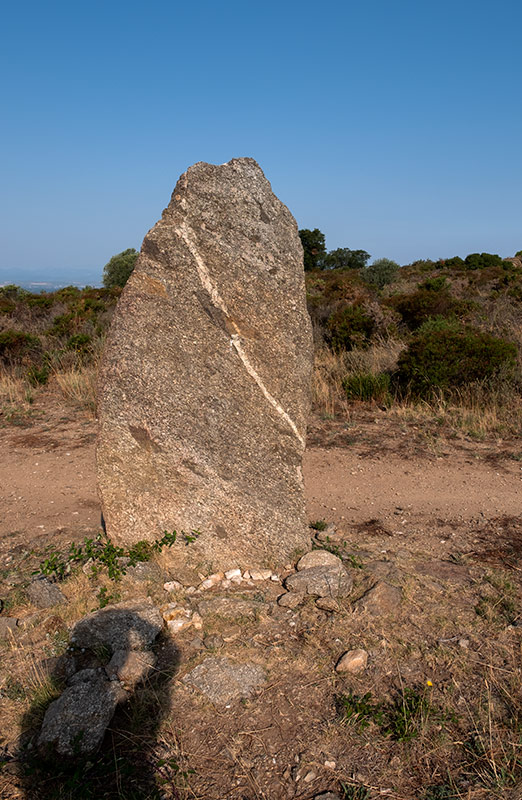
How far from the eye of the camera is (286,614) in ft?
12.1

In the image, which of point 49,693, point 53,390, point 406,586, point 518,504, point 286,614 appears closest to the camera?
point 49,693

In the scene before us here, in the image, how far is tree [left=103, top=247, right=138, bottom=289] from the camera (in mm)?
30969

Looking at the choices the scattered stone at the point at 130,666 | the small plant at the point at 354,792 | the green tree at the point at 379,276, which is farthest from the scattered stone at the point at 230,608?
the green tree at the point at 379,276

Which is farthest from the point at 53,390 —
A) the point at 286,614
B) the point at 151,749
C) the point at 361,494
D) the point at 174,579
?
the point at 151,749

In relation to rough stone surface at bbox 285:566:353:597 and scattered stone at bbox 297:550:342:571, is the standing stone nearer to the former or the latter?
scattered stone at bbox 297:550:342:571

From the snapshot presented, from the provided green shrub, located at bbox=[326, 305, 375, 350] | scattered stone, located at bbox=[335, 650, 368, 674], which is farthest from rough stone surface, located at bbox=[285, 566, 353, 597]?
green shrub, located at bbox=[326, 305, 375, 350]

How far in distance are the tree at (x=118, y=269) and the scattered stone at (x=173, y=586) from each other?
27.6 m

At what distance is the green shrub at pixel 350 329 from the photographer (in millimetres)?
12445

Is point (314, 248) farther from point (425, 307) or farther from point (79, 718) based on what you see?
point (79, 718)

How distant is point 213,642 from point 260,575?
0.73m

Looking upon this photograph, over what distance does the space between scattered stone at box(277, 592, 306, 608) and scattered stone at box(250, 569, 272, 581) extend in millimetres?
256

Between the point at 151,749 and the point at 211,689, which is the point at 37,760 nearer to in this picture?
the point at 151,749

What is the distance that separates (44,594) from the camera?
3.81 metres

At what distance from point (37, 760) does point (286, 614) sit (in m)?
1.58
